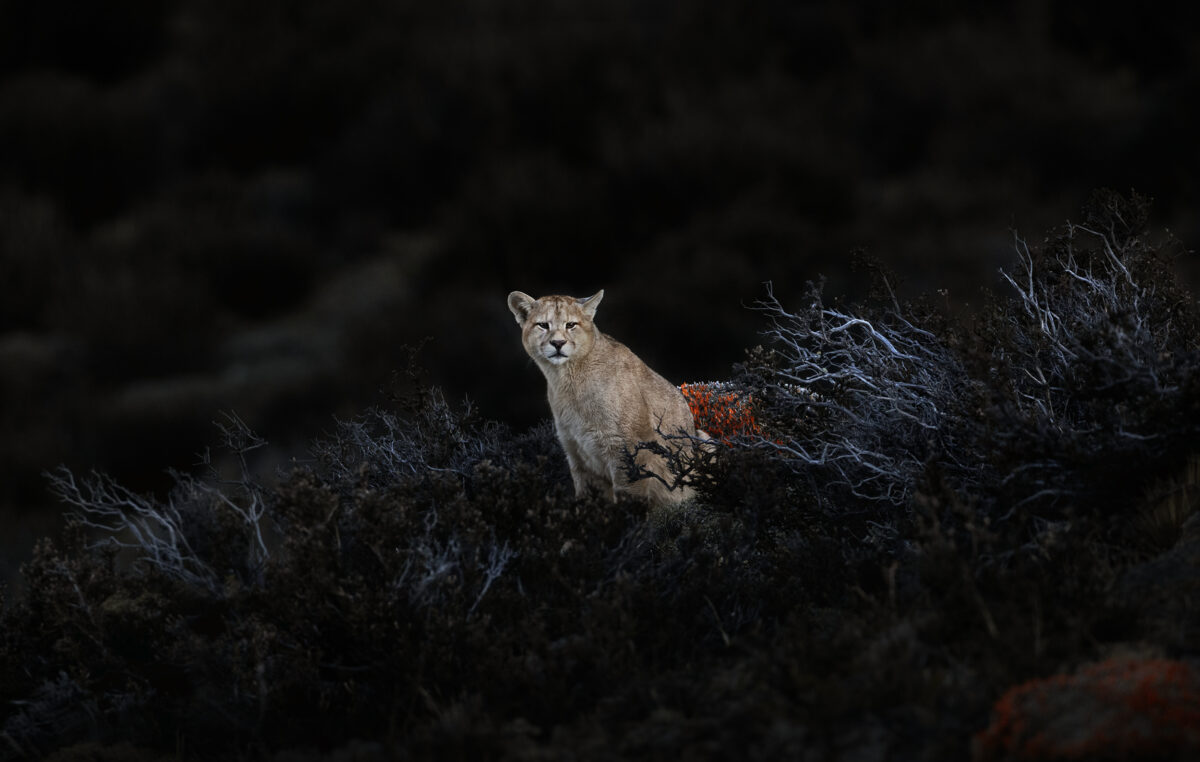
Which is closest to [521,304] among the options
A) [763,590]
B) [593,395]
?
[593,395]

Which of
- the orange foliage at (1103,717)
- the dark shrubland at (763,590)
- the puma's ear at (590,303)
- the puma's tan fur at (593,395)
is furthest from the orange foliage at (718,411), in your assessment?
the orange foliage at (1103,717)

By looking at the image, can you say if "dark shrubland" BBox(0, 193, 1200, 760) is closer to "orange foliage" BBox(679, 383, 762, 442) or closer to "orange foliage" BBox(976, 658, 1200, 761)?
"orange foliage" BBox(976, 658, 1200, 761)

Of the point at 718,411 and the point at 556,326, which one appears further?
the point at 718,411

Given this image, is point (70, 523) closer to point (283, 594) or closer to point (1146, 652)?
point (283, 594)

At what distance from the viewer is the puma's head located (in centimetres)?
682

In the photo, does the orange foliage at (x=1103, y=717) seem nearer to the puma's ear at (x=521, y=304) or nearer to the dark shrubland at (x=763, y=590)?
the dark shrubland at (x=763, y=590)

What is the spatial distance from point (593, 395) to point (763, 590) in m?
2.47

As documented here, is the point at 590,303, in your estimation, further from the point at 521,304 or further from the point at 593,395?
the point at 593,395

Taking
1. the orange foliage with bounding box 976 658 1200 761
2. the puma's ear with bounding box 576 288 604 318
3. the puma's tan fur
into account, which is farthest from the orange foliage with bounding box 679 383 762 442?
the orange foliage with bounding box 976 658 1200 761

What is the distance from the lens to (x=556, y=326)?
6898 millimetres

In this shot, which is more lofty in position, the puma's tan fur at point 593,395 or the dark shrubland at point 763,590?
the puma's tan fur at point 593,395

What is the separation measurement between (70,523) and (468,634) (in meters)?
2.64

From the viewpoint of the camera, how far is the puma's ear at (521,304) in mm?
7094

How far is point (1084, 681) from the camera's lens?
9.86 feet
